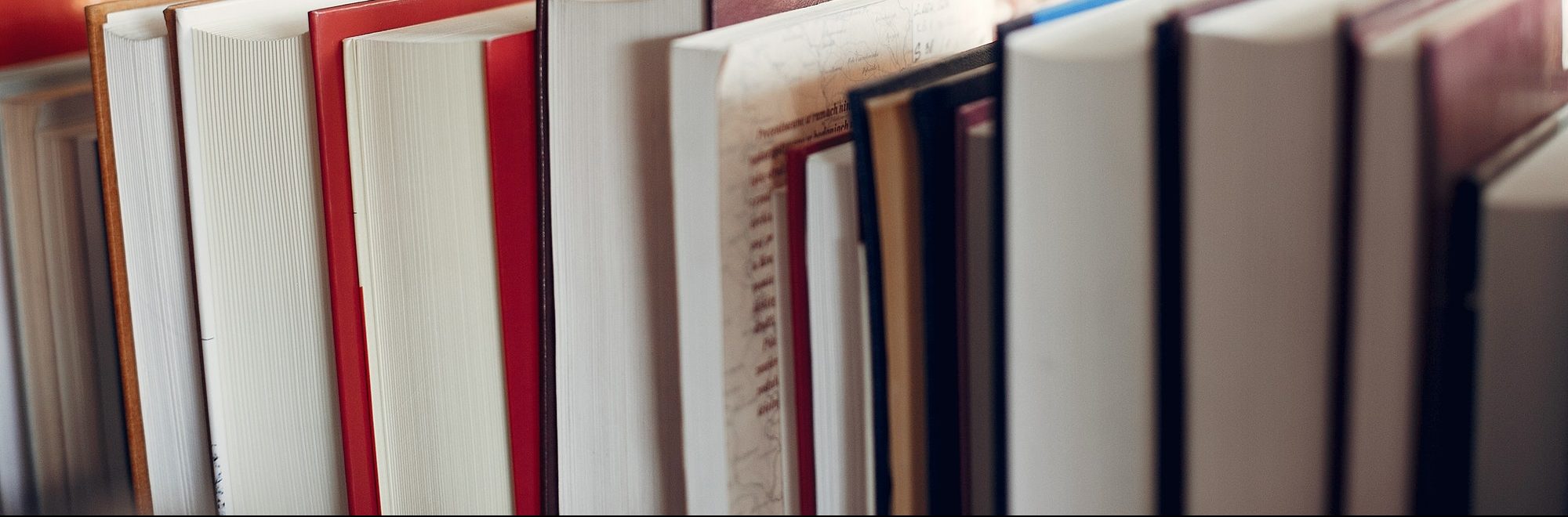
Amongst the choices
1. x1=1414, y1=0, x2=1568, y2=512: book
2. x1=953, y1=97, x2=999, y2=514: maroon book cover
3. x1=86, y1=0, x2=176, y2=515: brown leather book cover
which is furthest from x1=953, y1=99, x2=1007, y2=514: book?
x1=86, y1=0, x2=176, y2=515: brown leather book cover

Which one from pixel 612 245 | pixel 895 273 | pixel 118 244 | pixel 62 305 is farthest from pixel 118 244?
pixel 895 273

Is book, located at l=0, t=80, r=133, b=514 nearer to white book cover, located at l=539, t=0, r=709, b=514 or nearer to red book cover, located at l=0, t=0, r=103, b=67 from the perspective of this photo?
red book cover, located at l=0, t=0, r=103, b=67

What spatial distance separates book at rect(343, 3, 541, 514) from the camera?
1.46 ft

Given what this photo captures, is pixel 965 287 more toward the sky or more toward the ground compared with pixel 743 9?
more toward the ground

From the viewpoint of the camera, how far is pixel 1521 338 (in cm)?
31

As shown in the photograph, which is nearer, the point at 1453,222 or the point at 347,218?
the point at 1453,222

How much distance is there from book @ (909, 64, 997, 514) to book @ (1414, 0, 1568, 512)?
112 millimetres

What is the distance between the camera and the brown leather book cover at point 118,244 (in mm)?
493

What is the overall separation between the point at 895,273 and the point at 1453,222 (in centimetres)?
15

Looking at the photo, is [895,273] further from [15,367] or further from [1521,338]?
[15,367]

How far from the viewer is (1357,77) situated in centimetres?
29

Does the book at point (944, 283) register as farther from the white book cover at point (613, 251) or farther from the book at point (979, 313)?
the white book cover at point (613, 251)

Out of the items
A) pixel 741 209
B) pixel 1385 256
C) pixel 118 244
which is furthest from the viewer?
pixel 118 244

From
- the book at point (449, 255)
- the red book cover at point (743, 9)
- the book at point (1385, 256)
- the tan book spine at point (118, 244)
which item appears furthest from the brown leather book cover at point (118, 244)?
the book at point (1385, 256)
